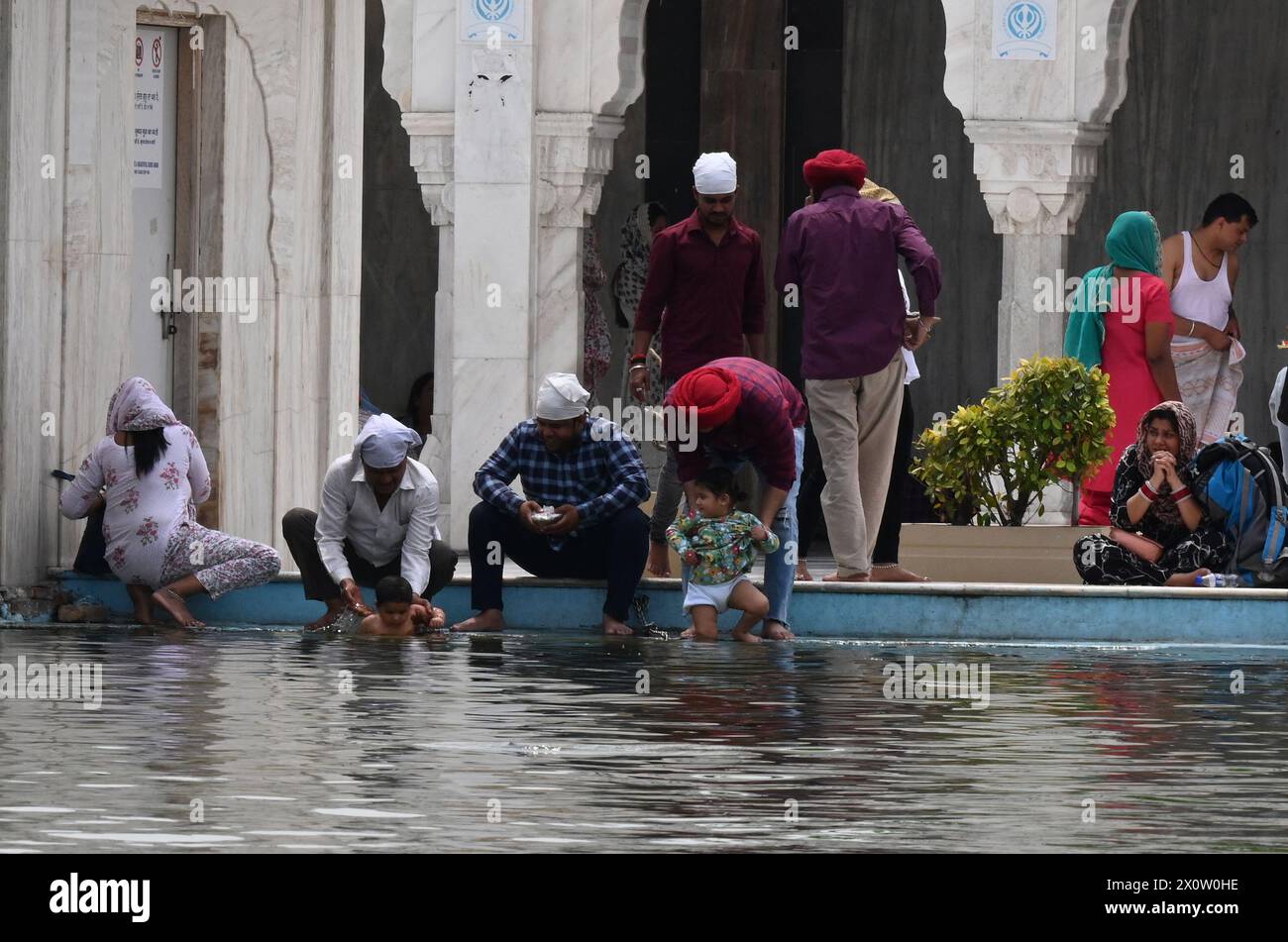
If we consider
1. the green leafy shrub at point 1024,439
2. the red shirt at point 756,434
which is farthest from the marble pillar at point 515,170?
the red shirt at point 756,434

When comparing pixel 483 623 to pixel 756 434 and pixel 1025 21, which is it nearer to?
pixel 756 434

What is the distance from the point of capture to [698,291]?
1177 centimetres

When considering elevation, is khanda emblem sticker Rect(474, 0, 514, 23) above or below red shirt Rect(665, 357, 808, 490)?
above

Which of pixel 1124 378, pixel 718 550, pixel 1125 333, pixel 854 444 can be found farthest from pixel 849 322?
pixel 1124 378

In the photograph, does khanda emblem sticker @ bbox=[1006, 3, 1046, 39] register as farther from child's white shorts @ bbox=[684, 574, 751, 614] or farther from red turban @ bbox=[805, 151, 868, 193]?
child's white shorts @ bbox=[684, 574, 751, 614]

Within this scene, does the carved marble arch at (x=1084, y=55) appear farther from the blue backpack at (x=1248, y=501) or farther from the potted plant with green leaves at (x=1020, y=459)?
the blue backpack at (x=1248, y=501)

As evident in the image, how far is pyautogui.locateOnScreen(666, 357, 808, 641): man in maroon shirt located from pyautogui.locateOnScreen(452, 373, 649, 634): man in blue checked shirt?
0.27m

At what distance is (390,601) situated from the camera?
36.5ft

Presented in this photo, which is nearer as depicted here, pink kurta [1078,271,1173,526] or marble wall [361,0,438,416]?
pink kurta [1078,271,1173,526]

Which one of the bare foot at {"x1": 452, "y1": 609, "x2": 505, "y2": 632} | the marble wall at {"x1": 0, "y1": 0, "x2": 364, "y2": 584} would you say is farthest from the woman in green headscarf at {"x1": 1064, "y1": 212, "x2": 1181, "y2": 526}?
the marble wall at {"x1": 0, "y1": 0, "x2": 364, "y2": 584}

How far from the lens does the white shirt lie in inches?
449

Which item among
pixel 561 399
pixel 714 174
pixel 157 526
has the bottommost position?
pixel 157 526

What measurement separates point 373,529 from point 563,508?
767mm

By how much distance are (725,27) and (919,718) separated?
1087cm
